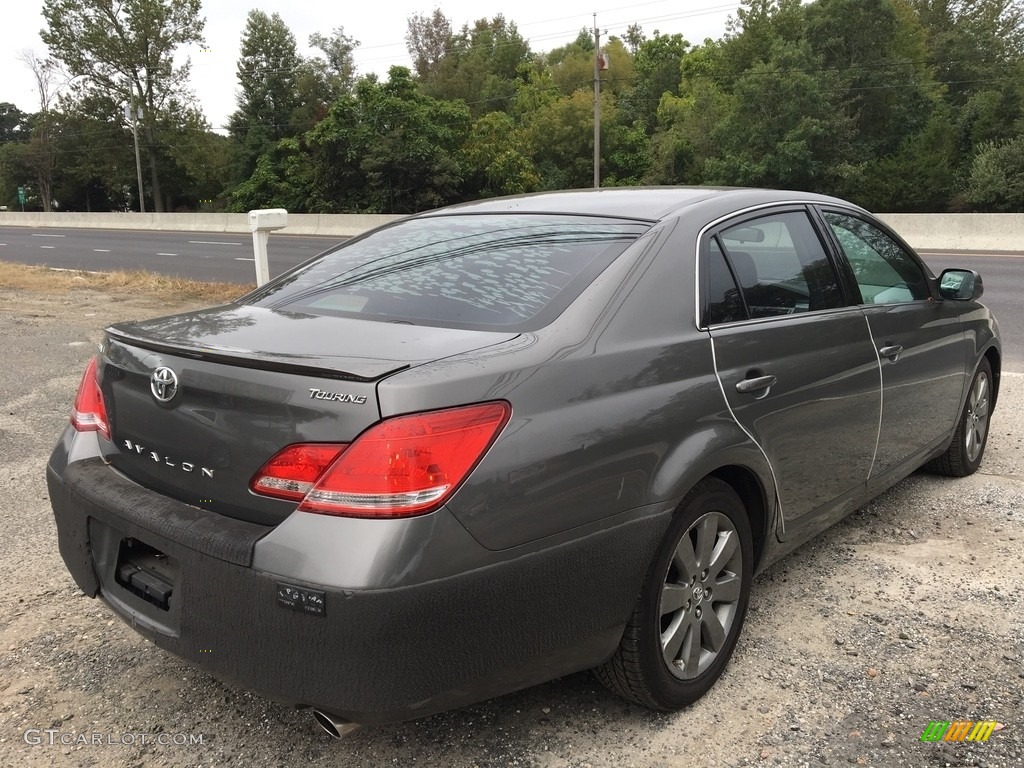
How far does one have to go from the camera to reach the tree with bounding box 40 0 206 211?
217 feet

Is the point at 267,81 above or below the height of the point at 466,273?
above

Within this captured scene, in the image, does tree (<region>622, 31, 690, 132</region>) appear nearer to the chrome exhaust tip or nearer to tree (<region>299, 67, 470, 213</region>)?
tree (<region>299, 67, 470, 213</region>)

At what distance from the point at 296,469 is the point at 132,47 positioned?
2965 inches

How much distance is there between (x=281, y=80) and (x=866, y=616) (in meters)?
71.6

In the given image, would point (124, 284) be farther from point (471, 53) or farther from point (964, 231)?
point (471, 53)

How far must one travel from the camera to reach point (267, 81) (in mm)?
67562

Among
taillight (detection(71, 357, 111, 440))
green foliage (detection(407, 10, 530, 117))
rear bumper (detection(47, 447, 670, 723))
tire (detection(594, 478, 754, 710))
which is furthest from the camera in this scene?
green foliage (detection(407, 10, 530, 117))

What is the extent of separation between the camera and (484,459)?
2.02 meters

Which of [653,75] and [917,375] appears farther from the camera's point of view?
[653,75]

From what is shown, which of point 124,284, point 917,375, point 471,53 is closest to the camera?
point 917,375

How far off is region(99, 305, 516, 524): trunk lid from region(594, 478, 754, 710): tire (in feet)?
2.65

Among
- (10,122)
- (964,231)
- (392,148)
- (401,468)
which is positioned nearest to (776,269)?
(401,468)

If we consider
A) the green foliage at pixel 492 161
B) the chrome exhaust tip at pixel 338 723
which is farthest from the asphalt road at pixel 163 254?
the green foliage at pixel 492 161

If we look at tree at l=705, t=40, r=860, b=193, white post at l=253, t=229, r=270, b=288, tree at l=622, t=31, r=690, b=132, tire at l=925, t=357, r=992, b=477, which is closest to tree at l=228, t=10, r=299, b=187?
tree at l=622, t=31, r=690, b=132
